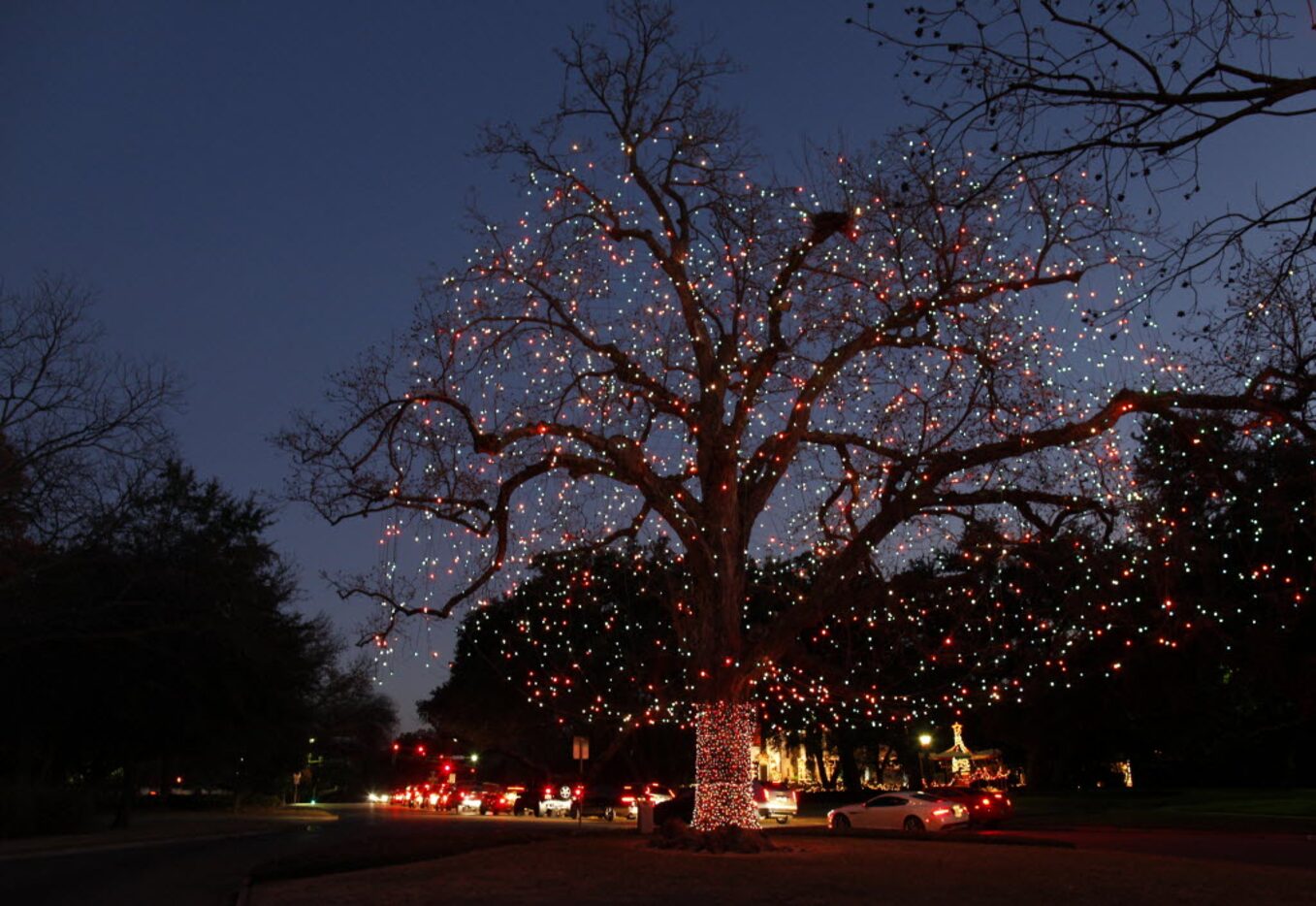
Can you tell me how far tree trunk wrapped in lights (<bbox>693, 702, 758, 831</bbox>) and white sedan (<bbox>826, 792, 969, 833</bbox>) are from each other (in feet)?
28.4

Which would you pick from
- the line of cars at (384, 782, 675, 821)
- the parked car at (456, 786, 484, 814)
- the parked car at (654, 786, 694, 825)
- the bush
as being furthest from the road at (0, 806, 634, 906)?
the parked car at (456, 786, 484, 814)

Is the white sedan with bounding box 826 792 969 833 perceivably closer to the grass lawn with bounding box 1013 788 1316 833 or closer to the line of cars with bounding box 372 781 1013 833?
the line of cars with bounding box 372 781 1013 833

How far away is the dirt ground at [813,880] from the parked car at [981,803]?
10.1 meters

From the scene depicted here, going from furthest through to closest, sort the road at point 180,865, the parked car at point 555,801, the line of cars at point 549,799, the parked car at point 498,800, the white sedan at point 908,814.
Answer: the parked car at point 498,800
the parked car at point 555,801
the line of cars at point 549,799
the white sedan at point 908,814
the road at point 180,865

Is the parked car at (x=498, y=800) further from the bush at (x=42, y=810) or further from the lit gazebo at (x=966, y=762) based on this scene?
the lit gazebo at (x=966, y=762)

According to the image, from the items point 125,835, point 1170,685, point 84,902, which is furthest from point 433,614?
point 1170,685

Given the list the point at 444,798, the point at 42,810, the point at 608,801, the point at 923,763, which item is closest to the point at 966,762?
the point at 923,763

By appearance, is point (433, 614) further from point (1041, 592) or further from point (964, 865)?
point (1041, 592)

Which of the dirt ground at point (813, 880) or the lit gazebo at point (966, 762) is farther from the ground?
the lit gazebo at point (966, 762)

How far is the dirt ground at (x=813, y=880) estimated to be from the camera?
12.7 metres

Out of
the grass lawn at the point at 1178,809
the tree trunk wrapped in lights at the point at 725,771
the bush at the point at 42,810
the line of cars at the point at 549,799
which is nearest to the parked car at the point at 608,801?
the line of cars at the point at 549,799

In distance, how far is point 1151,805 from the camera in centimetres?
4041

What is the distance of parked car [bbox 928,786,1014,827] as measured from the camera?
2917 cm

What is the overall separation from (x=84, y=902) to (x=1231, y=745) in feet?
155
